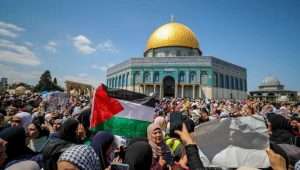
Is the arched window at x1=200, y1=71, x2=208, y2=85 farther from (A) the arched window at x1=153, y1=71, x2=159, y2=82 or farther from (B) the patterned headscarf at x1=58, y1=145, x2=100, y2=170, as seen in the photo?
(B) the patterned headscarf at x1=58, y1=145, x2=100, y2=170

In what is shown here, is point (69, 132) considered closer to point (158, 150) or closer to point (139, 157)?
point (158, 150)

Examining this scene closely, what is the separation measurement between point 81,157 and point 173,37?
1466 inches

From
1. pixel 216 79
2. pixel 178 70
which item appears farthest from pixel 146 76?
pixel 216 79

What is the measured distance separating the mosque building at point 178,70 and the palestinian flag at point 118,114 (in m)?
29.1

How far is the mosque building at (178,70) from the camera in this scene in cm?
3469

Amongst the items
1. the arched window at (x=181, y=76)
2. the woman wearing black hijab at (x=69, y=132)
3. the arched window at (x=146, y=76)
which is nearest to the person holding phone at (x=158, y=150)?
the woman wearing black hijab at (x=69, y=132)

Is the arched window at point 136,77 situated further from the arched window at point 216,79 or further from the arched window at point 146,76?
the arched window at point 216,79

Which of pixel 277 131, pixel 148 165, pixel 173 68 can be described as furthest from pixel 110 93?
pixel 173 68

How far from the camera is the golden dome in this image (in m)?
37.8

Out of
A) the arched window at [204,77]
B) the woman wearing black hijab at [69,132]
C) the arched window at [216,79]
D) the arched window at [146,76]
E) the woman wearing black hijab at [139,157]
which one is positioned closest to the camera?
the woman wearing black hijab at [139,157]

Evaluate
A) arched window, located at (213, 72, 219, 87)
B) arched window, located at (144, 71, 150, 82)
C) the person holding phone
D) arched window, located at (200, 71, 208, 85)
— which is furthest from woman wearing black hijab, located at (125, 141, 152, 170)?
arched window, located at (144, 71, 150, 82)

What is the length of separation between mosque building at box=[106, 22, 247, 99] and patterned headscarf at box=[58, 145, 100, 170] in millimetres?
31414

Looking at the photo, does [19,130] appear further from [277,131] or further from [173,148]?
[277,131]

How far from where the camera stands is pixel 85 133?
11.6ft
